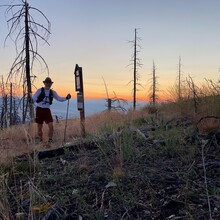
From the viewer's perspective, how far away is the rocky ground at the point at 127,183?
12.5 feet

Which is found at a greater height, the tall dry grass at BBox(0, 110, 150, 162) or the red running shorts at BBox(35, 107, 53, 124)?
the red running shorts at BBox(35, 107, 53, 124)

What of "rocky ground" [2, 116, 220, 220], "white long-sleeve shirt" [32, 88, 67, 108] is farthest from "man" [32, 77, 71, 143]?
"rocky ground" [2, 116, 220, 220]

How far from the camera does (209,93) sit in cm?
909

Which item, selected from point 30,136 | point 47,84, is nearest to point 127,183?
point 30,136

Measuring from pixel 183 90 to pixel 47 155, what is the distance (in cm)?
616

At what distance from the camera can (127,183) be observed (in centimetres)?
443

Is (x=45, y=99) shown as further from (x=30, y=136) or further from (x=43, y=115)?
(x=30, y=136)

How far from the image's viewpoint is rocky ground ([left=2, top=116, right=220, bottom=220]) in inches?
149

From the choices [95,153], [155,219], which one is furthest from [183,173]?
[95,153]

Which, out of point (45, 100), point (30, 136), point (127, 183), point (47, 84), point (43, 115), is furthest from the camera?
point (43, 115)

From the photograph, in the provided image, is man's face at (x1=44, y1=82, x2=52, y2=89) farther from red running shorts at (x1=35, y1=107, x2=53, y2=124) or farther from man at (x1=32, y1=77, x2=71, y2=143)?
red running shorts at (x1=35, y1=107, x2=53, y2=124)

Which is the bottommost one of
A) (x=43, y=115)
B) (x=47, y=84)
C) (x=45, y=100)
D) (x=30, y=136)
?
(x=30, y=136)

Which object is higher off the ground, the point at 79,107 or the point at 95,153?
the point at 79,107

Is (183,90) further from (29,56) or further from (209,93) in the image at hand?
(29,56)
